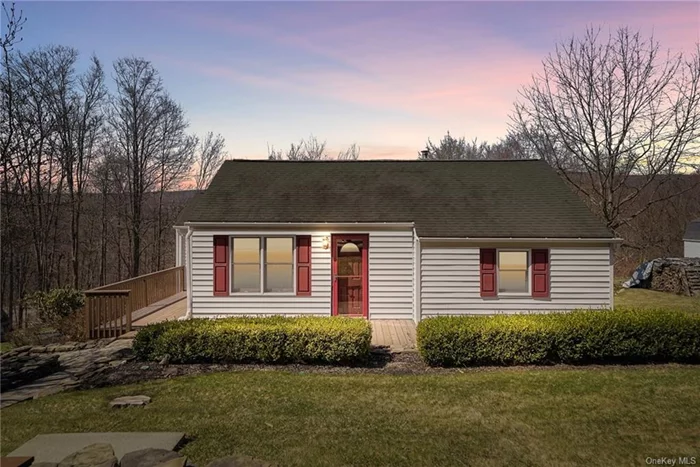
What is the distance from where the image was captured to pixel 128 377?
342 inches

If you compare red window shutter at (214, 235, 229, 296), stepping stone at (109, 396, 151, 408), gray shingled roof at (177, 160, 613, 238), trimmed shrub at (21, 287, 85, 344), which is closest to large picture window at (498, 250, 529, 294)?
gray shingled roof at (177, 160, 613, 238)

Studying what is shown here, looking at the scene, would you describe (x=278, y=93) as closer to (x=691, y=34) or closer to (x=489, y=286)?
(x=489, y=286)

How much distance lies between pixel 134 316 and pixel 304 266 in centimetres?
548

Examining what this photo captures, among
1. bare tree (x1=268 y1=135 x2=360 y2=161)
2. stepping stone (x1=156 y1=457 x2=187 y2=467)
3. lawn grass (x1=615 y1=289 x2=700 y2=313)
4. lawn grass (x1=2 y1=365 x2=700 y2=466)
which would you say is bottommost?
lawn grass (x1=2 y1=365 x2=700 y2=466)

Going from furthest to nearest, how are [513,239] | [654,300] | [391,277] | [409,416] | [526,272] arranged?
[654,300], [391,277], [526,272], [513,239], [409,416]

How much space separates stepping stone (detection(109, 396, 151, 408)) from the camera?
710 cm

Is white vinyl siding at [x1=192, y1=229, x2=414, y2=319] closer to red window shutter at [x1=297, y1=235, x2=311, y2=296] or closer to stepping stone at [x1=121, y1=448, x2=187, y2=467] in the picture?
red window shutter at [x1=297, y1=235, x2=311, y2=296]

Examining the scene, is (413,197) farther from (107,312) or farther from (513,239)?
(107,312)

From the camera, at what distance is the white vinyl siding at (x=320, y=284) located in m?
13.6

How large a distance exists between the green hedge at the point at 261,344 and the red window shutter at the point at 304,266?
3969mm

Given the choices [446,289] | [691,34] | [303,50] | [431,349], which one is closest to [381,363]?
[431,349]

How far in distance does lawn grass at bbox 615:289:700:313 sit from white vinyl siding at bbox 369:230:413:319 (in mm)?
8648

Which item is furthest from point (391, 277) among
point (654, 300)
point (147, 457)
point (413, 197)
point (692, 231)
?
point (692, 231)

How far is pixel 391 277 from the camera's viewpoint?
1379cm
